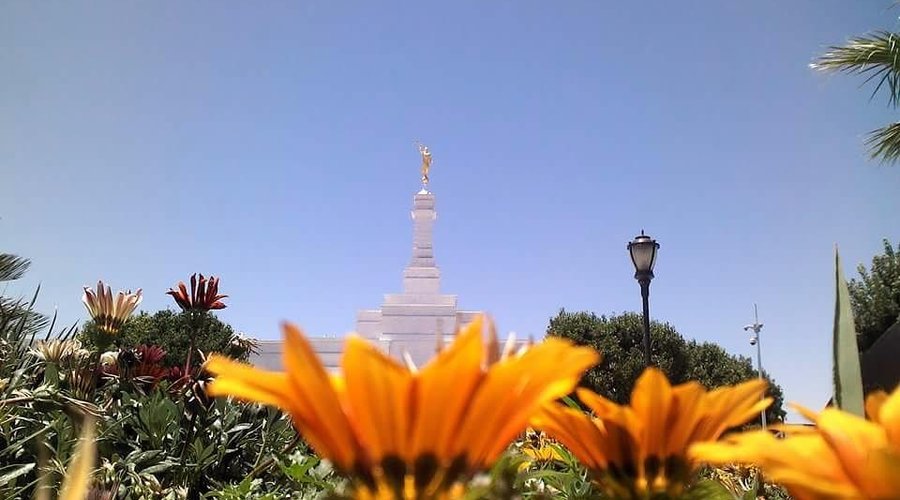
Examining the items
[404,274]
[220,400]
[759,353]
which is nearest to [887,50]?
[220,400]

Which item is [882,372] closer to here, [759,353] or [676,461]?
[676,461]

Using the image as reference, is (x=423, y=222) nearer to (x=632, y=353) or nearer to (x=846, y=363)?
(x=632, y=353)

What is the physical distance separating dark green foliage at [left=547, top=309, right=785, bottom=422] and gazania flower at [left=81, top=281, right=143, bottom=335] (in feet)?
67.8

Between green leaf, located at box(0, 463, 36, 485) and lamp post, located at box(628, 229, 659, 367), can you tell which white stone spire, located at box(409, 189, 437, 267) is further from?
green leaf, located at box(0, 463, 36, 485)

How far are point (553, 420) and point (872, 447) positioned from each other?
0.71 feet

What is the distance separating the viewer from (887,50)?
28.4ft

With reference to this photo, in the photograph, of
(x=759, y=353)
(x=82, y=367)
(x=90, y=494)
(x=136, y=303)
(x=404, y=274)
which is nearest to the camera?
(x=90, y=494)

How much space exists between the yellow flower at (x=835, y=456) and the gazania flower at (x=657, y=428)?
10 cm

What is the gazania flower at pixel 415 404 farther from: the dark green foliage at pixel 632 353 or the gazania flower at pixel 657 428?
the dark green foliage at pixel 632 353

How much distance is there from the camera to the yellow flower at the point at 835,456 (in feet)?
1.15

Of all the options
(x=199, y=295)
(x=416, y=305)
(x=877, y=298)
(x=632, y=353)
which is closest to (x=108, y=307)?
(x=199, y=295)

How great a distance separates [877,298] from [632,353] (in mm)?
7472

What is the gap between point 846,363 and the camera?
1.69 ft

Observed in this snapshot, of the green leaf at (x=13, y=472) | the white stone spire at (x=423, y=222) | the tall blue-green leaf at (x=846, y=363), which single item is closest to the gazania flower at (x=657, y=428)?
the tall blue-green leaf at (x=846, y=363)
